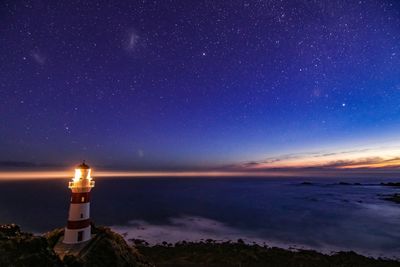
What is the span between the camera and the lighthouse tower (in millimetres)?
11555

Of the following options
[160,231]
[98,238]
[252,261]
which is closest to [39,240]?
[98,238]

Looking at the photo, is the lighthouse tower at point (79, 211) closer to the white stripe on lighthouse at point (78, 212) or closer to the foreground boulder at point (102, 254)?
the white stripe on lighthouse at point (78, 212)

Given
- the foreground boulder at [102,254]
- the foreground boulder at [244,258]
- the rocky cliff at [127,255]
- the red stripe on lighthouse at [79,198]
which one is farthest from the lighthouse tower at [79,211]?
the foreground boulder at [244,258]

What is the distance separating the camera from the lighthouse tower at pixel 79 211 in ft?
37.9

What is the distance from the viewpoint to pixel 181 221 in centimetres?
3519

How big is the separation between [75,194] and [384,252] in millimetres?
24257

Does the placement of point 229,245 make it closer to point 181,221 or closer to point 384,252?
point 384,252

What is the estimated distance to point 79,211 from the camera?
12.0m

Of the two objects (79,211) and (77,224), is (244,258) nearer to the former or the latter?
(77,224)

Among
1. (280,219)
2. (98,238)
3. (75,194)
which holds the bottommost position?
(280,219)

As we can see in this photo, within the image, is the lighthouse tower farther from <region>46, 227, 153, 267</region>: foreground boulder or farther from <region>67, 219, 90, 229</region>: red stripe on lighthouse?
<region>46, 227, 153, 267</region>: foreground boulder

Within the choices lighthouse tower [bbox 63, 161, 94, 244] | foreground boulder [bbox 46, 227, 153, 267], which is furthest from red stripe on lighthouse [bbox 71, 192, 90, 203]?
foreground boulder [bbox 46, 227, 153, 267]

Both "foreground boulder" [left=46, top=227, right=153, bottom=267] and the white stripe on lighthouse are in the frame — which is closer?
"foreground boulder" [left=46, top=227, right=153, bottom=267]

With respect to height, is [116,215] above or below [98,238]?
below
